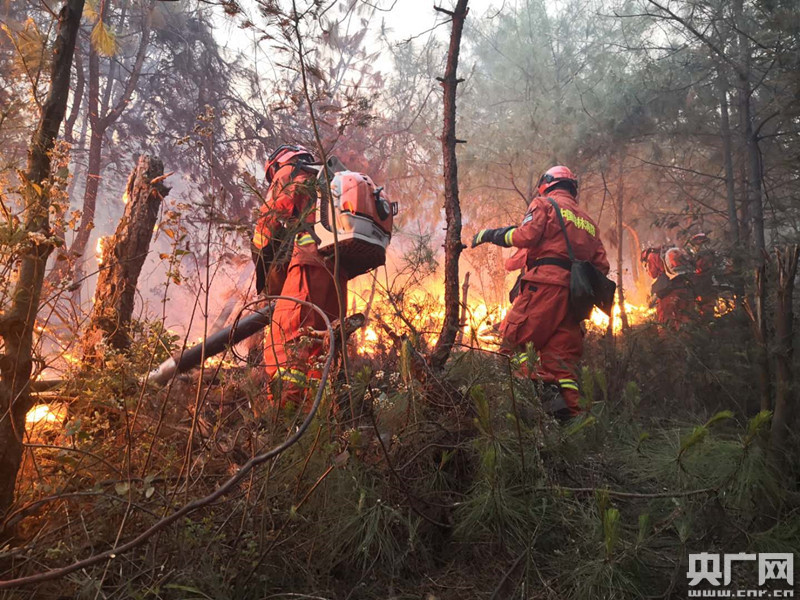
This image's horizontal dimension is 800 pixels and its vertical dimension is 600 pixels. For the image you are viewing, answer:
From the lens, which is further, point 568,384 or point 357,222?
point 568,384

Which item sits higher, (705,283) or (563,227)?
(563,227)

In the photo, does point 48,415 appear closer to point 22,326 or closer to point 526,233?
point 22,326

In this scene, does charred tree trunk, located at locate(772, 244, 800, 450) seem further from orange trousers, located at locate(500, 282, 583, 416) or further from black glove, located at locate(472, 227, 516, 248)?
black glove, located at locate(472, 227, 516, 248)

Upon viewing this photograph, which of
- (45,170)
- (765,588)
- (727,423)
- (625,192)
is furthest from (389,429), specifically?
(625,192)

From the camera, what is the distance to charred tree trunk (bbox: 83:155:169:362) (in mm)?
3211

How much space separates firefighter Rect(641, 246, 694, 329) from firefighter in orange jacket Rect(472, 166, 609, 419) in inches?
33.5

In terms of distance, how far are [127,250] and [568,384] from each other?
328 centimetres

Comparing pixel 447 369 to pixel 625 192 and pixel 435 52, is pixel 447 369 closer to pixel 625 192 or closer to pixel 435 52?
pixel 625 192

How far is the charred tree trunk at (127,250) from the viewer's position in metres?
3.21

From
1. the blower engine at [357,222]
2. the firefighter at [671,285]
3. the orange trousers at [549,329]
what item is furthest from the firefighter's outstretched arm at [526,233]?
the firefighter at [671,285]

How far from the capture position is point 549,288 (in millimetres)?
4594

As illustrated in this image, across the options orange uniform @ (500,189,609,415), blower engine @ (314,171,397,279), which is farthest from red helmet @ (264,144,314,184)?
orange uniform @ (500,189,609,415)

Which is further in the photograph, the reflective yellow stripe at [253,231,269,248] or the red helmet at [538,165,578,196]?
the red helmet at [538,165,578,196]

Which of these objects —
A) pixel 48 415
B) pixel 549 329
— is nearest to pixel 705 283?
pixel 549 329
